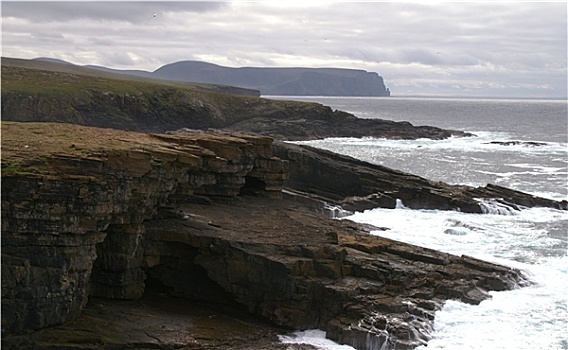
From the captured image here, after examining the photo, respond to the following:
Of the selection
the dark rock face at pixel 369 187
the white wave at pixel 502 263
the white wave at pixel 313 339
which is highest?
the dark rock face at pixel 369 187

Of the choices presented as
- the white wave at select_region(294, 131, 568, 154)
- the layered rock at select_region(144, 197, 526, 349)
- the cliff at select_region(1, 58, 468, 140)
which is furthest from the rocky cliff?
the layered rock at select_region(144, 197, 526, 349)

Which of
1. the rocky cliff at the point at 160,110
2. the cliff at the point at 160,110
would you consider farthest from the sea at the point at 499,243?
the cliff at the point at 160,110

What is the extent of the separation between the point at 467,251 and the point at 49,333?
20476 mm

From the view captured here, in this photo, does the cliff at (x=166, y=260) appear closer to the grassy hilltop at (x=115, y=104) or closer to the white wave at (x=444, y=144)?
the grassy hilltop at (x=115, y=104)

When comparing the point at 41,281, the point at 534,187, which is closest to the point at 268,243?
the point at 41,281

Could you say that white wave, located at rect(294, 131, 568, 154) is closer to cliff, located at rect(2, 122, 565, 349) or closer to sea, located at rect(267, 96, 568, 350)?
sea, located at rect(267, 96, 568, 350)

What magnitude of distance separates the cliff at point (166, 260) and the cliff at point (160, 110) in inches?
2332

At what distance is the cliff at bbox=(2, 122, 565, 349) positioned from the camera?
22.1 m

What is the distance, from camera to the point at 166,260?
89.2 feet

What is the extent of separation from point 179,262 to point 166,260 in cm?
51

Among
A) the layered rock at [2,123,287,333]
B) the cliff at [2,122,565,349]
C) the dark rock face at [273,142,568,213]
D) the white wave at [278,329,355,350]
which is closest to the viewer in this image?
the layered rock at [2,123,287,333]

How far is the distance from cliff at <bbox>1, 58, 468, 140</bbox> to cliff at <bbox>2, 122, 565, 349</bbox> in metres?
59.2

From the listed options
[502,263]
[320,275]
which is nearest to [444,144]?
[502,263]

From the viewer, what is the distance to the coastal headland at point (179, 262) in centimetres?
2211
